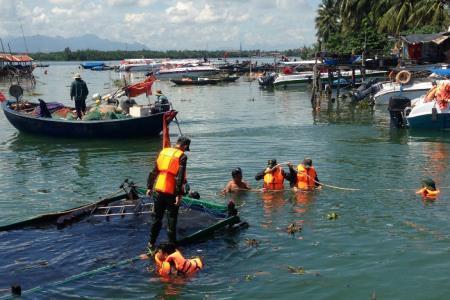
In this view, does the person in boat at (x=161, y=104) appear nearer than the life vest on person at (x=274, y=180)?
No

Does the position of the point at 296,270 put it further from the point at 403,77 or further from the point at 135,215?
the point at 403,77

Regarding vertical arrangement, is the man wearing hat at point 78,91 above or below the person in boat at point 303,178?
above

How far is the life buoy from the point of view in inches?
1464

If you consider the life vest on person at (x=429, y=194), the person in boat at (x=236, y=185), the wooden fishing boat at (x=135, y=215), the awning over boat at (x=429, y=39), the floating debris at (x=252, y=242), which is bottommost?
the life vest on person at (x=429, y=194)

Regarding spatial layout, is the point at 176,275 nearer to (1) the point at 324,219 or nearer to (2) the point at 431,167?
(1) the point at 324,219

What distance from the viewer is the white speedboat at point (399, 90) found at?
119 ft

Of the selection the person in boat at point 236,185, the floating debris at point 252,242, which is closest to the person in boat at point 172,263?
the floating debris at point 252,242

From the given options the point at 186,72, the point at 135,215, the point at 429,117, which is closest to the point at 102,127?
the point at 135,215

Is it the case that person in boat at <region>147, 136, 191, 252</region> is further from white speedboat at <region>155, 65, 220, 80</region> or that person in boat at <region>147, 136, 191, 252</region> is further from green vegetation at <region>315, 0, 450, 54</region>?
white speedboat at <region>155, 65, 220, 80</region>

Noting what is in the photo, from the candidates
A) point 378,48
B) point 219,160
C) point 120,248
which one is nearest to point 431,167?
point 219,160

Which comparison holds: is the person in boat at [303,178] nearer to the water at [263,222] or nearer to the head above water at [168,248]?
the water at [263,222]

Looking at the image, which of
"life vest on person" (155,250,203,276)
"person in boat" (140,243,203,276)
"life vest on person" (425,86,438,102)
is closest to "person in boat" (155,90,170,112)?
"life vest on person" (425,86,438,102)

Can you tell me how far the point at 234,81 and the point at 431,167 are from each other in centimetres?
5807

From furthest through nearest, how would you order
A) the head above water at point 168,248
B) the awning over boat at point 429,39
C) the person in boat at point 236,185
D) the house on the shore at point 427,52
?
1. the house on the shore at point 427,52
2. the awning over boat at point 429,39
3. the person in boat at point 236,185
4. the head above water at point 168,248
